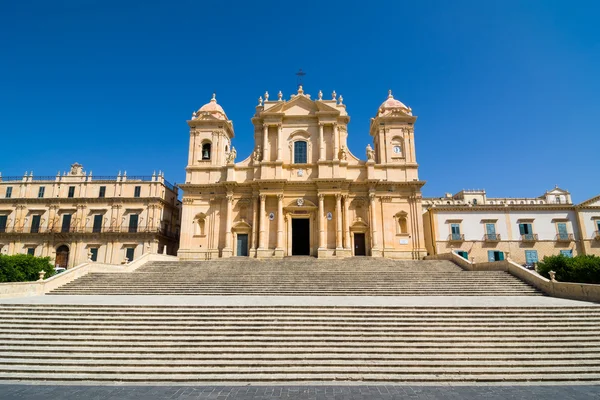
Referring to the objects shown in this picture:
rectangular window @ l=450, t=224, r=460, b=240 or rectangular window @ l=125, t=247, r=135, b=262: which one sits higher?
rectangular window @ l=450, t=224, r=460, b=240

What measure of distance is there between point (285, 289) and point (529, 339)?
10492 mm

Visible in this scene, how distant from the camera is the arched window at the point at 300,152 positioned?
30922 mm

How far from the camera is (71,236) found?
3512 cm

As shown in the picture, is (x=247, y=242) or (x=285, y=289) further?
(x=247, y=242)

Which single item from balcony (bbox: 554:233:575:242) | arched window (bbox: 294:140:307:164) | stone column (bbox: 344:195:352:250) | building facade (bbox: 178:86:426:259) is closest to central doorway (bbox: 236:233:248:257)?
building facade (bbox: 178:86:426:259)

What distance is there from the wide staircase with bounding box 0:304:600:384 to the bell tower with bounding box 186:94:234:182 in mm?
20761

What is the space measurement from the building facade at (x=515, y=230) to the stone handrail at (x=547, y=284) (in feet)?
38.2

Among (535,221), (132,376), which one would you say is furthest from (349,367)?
(535,221)

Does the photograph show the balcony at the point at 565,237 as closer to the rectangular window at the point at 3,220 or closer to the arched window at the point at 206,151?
the arched window at the point at 206,151

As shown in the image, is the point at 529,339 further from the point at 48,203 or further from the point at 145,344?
the point at 48,203

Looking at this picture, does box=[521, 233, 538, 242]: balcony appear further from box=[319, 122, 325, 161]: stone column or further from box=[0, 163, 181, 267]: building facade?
box=[0, 163, 181, 267]: building facade

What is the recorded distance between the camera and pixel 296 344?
9.41 metres

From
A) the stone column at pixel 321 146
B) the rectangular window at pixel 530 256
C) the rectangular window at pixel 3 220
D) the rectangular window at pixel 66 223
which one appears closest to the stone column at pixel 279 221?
the stone column at pixel 321 146

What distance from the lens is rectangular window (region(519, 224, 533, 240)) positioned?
1305 inches
